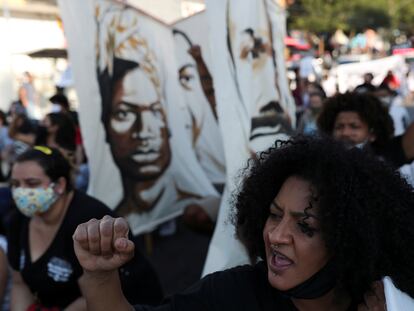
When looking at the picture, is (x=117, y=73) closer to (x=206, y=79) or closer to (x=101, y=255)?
(x=206, y=79)

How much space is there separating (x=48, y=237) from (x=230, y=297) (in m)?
1.50

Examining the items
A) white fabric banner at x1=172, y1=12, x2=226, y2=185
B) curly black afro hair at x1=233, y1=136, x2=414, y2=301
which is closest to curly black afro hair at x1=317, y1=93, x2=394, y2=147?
curly black afro hair at x1=233, y1=136, x2=414, y2=301

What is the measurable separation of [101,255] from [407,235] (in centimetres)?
87

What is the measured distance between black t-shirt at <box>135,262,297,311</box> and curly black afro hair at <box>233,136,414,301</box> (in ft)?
0.67

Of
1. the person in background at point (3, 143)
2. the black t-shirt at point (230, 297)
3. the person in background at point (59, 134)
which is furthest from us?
the person in background at point (3, 143)

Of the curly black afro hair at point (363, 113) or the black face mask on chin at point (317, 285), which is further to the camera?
the curly black afro hair at point (363, 113)

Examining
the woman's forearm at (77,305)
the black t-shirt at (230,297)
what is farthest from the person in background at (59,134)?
the black t-shirt at (230,297)

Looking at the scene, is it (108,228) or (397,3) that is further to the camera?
(397,3)

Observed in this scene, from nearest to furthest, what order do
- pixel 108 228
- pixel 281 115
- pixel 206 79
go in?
pixel 108 228, pixel 281 115, pixel 206 79

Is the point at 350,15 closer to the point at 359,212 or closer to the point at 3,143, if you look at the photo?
the point at 3,143

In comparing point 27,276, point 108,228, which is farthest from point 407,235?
point 27,276

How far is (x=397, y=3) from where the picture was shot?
39438 millimetres

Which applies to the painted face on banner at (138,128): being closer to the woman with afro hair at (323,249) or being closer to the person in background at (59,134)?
the person in background at (59,134)

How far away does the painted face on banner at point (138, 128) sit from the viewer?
5.23 metres
